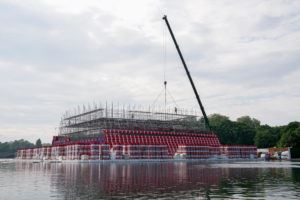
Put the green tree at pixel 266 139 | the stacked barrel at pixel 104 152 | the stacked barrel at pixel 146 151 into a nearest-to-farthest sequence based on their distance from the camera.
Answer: the stacked barrel at pixel 104 152, the stacked barrel at pixel 146 151, the green tree at pixel 266 139

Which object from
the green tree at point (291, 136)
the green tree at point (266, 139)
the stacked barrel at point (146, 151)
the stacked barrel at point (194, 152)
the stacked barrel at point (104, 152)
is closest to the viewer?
the stacked barrel at point (104, 152)

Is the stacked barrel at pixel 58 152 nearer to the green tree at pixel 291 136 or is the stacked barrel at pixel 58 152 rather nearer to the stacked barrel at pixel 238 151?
the stacked barrel at pixel 238 151

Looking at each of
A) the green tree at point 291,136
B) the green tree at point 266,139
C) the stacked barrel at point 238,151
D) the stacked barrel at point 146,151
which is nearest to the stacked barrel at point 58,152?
the stacked barrel at point 146,151

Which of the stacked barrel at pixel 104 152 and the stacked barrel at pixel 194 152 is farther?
the stacked barrel at pixel 194 152

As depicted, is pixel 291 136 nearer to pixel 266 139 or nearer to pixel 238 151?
pixel 238 151

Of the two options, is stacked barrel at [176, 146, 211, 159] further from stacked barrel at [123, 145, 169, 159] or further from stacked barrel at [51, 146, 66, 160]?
stacked barrel at [51, 146, 66, 160]

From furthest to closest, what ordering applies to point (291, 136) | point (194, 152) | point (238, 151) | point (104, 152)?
1. point (238, 151)
2. point (291, 136)
3. point (194, 152)
4. point (104, 152)

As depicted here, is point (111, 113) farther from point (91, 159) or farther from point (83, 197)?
point (83, 197)

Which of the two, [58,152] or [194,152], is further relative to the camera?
[194,152]

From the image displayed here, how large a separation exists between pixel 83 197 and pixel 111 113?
121m

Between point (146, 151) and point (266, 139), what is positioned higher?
point (266, 139)

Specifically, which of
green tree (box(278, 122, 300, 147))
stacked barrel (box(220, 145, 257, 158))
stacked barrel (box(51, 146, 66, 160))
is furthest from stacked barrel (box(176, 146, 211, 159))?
stacked barrel (box(51, 146, 66, 160))

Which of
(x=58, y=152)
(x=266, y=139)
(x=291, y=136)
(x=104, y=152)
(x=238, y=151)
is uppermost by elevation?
(x=291, y=136)

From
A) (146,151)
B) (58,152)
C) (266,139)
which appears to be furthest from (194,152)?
(266,139)
